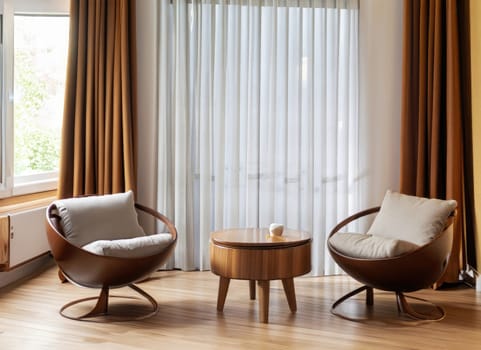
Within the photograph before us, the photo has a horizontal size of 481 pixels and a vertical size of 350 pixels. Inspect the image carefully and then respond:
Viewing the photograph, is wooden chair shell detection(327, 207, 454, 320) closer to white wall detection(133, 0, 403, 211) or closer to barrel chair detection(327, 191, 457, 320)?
barrel chair detection(327, 191, 457, 320)

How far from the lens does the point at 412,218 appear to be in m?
3.92

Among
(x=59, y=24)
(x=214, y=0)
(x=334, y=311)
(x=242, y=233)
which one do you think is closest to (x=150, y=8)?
(x=214, y=0)

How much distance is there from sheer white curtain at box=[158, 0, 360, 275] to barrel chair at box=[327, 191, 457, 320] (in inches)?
37.0

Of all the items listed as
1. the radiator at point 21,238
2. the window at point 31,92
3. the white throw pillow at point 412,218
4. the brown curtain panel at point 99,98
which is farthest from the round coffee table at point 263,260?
the window at point 31,92

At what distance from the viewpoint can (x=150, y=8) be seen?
4902mm

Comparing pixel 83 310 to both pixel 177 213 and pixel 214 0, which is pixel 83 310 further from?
pixel 214 0

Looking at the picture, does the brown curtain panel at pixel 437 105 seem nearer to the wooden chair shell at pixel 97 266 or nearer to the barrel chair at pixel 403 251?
the barrel chair at pixel 403 251

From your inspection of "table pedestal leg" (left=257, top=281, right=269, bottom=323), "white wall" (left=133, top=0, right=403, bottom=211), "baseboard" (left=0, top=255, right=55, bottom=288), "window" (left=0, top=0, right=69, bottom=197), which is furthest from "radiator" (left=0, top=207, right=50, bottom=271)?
"table pedestal leg" (left=257, top=281, right=269, bottom=323)

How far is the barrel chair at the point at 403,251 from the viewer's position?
3.58 meters

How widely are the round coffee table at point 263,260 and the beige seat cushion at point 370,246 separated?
8.9 inches

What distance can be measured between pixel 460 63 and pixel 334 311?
2264mm

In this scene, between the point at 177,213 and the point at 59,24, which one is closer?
the point at 177,213

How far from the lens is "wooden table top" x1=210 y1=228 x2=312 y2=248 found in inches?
145

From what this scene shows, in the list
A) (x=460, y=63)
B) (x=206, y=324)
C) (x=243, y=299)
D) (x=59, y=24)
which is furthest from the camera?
(x=59, y=24)
